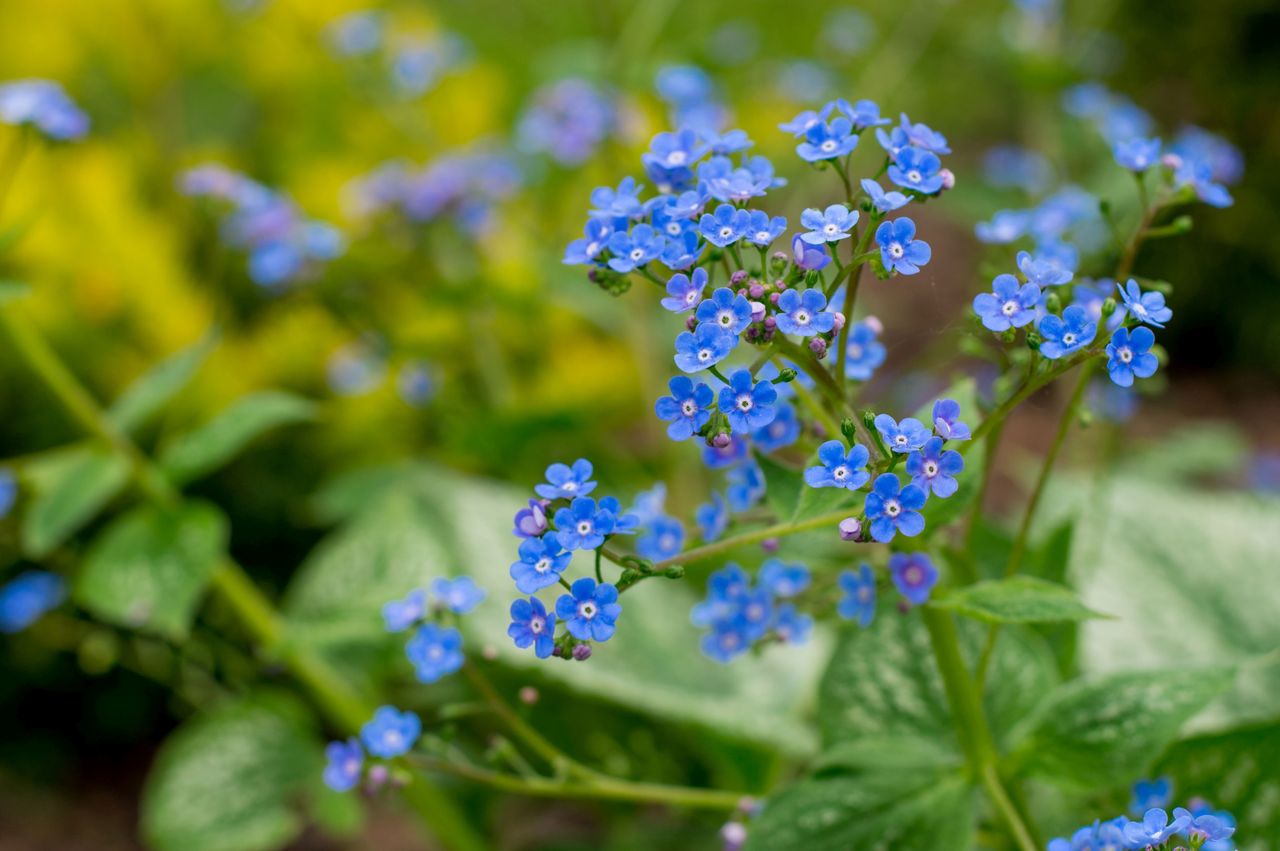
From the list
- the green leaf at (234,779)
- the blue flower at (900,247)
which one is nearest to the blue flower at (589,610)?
the blue flower at (900,247)

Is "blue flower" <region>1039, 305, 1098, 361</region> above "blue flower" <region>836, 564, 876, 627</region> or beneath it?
above

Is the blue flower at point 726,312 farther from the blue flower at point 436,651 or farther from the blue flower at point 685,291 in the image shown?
the blue flower at point 436,651

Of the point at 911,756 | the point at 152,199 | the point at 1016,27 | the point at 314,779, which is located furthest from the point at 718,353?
the point at 152,199

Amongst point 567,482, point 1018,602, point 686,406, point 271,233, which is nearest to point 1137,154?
point 1018,602

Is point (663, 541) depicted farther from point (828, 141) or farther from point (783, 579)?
point (828, 141)

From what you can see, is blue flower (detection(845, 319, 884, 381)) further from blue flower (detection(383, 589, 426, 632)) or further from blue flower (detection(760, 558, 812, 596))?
blue flower (detection(383, 589, 426, 632))

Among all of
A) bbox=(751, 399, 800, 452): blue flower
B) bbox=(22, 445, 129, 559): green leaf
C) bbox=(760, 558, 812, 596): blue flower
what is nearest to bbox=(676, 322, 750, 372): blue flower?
bbox=(751, 399, 800, 452): blue flower

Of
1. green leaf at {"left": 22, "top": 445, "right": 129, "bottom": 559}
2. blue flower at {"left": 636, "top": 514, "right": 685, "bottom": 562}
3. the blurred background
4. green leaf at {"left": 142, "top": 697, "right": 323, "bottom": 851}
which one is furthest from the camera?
the blurred background

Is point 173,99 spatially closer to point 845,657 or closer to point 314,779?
point 314,779
